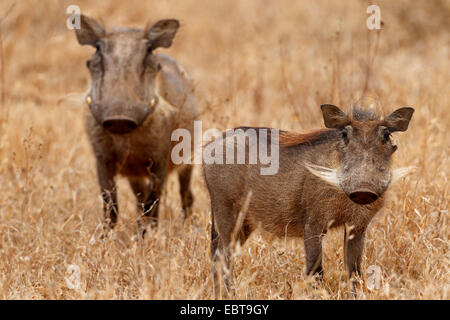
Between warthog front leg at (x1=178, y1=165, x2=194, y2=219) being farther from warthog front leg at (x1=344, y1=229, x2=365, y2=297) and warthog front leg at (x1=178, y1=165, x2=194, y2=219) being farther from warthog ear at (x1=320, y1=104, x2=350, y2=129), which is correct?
warthog ear at (x1=320, y1=104, x2=350, y2=129)

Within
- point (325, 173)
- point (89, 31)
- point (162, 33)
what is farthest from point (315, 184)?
point (89, 31)

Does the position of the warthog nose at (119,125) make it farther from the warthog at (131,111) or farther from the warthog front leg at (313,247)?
the warthog front leg at (313,247)

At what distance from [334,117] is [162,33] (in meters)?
2.00

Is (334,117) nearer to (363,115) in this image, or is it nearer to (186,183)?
(363,115)

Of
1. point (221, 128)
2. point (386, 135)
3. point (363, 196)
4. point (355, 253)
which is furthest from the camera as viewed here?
point (221, 128)

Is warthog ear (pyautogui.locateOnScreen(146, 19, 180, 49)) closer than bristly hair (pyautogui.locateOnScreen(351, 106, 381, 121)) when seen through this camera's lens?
No

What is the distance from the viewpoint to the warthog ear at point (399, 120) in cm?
330

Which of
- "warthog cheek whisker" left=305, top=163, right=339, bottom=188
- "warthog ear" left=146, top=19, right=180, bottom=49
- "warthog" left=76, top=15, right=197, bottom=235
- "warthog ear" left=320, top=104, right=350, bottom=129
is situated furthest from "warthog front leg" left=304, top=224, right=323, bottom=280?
"warthog ear" left=146, top=19, right=180, bottom=49

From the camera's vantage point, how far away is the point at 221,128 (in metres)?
5.70

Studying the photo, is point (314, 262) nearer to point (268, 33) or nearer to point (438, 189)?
point (438, 189)

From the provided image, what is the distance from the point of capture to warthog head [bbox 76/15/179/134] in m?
4.50

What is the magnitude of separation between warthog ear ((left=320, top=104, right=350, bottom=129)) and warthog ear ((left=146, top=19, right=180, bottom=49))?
191 cm

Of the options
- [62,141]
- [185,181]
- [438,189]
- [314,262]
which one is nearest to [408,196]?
[438,189]

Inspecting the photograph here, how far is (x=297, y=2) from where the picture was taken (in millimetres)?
11086
